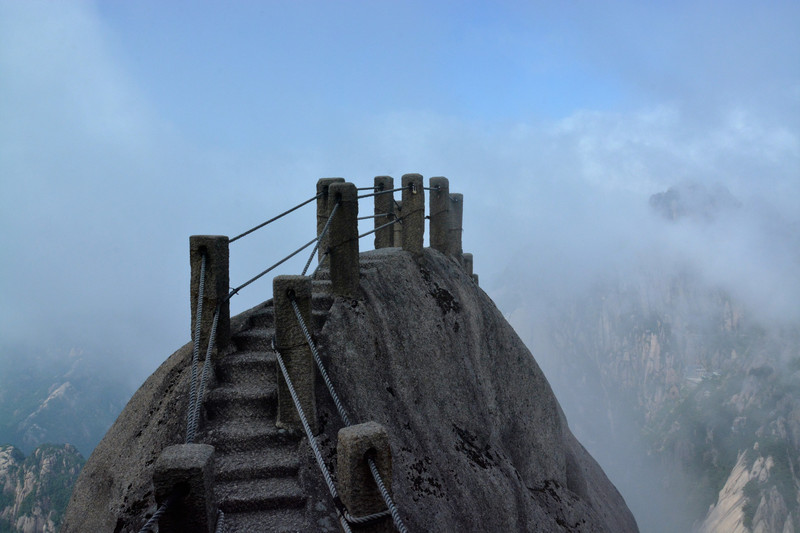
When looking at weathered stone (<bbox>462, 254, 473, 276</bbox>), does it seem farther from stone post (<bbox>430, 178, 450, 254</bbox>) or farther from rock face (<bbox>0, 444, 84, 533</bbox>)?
rock face (<bbox>0, 444, 84, 533</bbox>)

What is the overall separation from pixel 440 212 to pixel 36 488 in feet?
224

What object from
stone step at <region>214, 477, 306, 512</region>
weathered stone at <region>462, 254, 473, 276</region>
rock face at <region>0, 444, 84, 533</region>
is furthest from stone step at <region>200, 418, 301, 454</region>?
rock face at <region>0, 444, 84, 533</region>

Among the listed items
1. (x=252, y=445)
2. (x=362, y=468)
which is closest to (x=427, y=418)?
(x=252, y=445)

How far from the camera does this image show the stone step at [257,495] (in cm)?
745

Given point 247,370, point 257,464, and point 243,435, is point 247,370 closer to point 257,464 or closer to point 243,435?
point 243,435

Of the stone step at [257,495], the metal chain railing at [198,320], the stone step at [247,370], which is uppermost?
the metal chain railing at [198,320]

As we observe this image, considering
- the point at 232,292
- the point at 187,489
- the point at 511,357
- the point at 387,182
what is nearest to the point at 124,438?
the point at 232,292

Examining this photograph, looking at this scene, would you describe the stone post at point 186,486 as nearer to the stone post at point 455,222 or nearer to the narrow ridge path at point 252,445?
the narrow ridge path at point 252,445

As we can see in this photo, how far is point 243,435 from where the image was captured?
27.5 feet

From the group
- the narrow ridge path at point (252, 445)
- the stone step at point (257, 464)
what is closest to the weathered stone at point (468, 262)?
the narrow ridge path at point (252, 445)

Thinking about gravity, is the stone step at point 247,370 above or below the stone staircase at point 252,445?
above

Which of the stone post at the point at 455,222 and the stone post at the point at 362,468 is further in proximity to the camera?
the stone post at the point at 455,222

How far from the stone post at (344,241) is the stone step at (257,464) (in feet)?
12.8

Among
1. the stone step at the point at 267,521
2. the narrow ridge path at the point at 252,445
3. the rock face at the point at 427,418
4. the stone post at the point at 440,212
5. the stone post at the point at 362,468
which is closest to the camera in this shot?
the stone post at the point at 362,468
